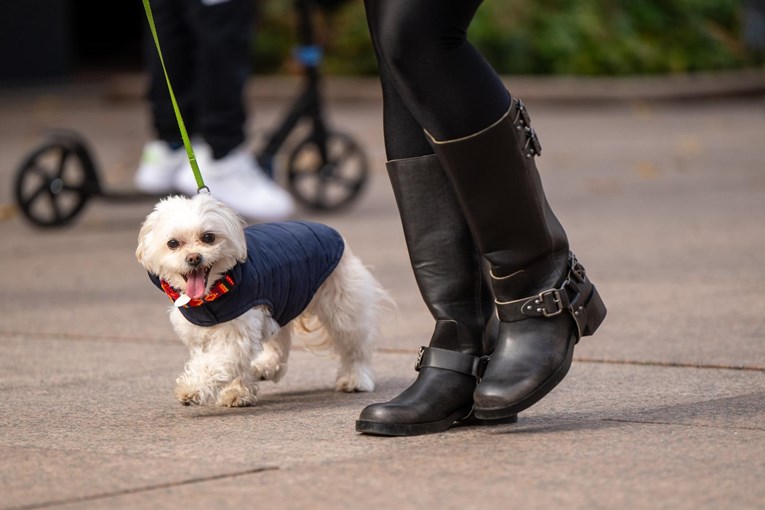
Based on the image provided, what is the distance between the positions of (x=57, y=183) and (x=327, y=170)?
172 centimetres

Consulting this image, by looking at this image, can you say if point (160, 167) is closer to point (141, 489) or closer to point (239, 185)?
point (239, 185)

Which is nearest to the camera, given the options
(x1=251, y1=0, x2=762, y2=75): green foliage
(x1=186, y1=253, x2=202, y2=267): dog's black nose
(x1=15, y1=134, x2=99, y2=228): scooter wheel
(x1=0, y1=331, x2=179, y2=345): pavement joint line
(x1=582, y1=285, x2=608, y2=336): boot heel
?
(x1=582, y1=285, x2=608, y2=336): boot heel

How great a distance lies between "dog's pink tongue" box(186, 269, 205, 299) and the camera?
373cm

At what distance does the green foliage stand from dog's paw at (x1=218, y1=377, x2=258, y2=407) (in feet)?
42.3

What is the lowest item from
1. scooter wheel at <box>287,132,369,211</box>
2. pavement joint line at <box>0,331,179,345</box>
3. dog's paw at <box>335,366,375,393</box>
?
scooter wheel at <box>287,132,369,211</box>

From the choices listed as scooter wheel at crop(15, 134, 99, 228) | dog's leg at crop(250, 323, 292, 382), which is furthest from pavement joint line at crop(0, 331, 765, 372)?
scooter wheel at crop(15, 134, 99, 228)

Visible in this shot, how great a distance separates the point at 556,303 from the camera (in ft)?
11.2

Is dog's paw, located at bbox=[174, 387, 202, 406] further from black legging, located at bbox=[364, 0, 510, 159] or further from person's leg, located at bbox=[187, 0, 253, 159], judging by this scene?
person's leg, located at bbox=[187, 0, 253, 159]

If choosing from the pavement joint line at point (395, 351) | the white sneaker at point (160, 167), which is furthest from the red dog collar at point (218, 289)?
the white sneaker at point (160, 167)

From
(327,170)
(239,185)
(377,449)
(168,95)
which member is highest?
(377,449)

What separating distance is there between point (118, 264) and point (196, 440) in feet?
12.1

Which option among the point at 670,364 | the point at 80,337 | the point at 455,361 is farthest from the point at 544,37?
the point at 455,361

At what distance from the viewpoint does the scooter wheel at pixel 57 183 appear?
312 inches

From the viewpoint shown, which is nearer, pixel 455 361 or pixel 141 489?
pixel 141 489
